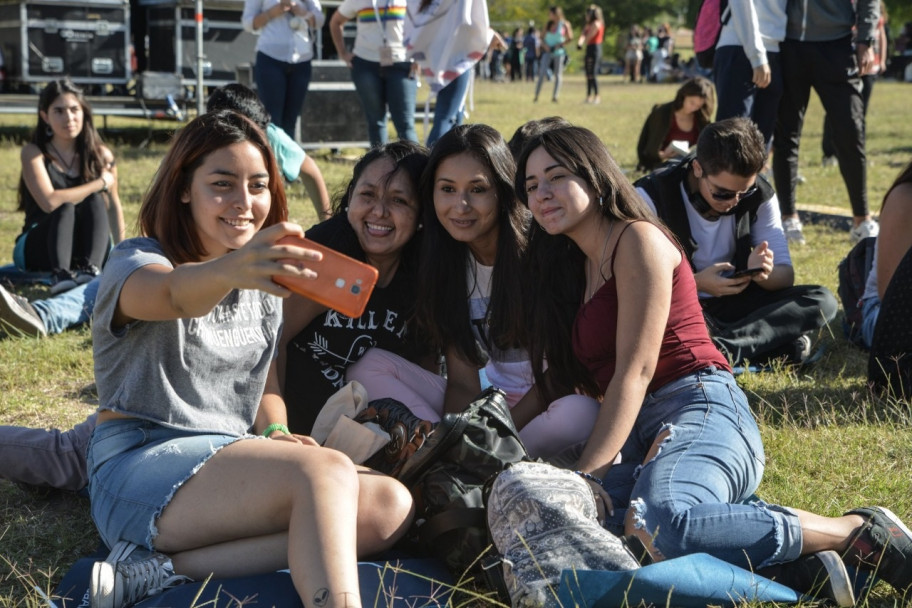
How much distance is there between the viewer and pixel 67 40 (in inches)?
534

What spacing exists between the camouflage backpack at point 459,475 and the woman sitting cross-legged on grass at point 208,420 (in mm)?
97

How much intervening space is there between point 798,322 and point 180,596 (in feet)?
10.3

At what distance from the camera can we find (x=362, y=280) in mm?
2182

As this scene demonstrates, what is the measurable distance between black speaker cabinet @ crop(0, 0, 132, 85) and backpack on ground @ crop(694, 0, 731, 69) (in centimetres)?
916

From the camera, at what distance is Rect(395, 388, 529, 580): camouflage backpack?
9.07ft

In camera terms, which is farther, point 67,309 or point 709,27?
point 709,27

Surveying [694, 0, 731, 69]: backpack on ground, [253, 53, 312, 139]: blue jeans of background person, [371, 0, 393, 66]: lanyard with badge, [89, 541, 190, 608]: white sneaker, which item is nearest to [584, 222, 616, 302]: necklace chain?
[89, 541, 190, 608]: white sneaker

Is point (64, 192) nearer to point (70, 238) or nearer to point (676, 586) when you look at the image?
point (70, 238)

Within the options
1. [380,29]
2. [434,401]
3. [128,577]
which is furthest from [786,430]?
[380,29]

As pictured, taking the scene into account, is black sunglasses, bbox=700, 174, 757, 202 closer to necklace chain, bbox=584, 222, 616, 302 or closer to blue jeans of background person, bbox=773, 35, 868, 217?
necklace chain, bbox=584, 222, 616, 302

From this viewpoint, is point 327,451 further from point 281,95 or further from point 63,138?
point 281,95

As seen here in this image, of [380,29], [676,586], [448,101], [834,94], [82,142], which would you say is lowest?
[676,586]

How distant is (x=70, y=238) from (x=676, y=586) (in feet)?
16.1

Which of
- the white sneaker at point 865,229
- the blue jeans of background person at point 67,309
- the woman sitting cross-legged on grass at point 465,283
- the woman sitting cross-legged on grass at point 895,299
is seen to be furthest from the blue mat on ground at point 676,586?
the white sneaker at point 865,229
